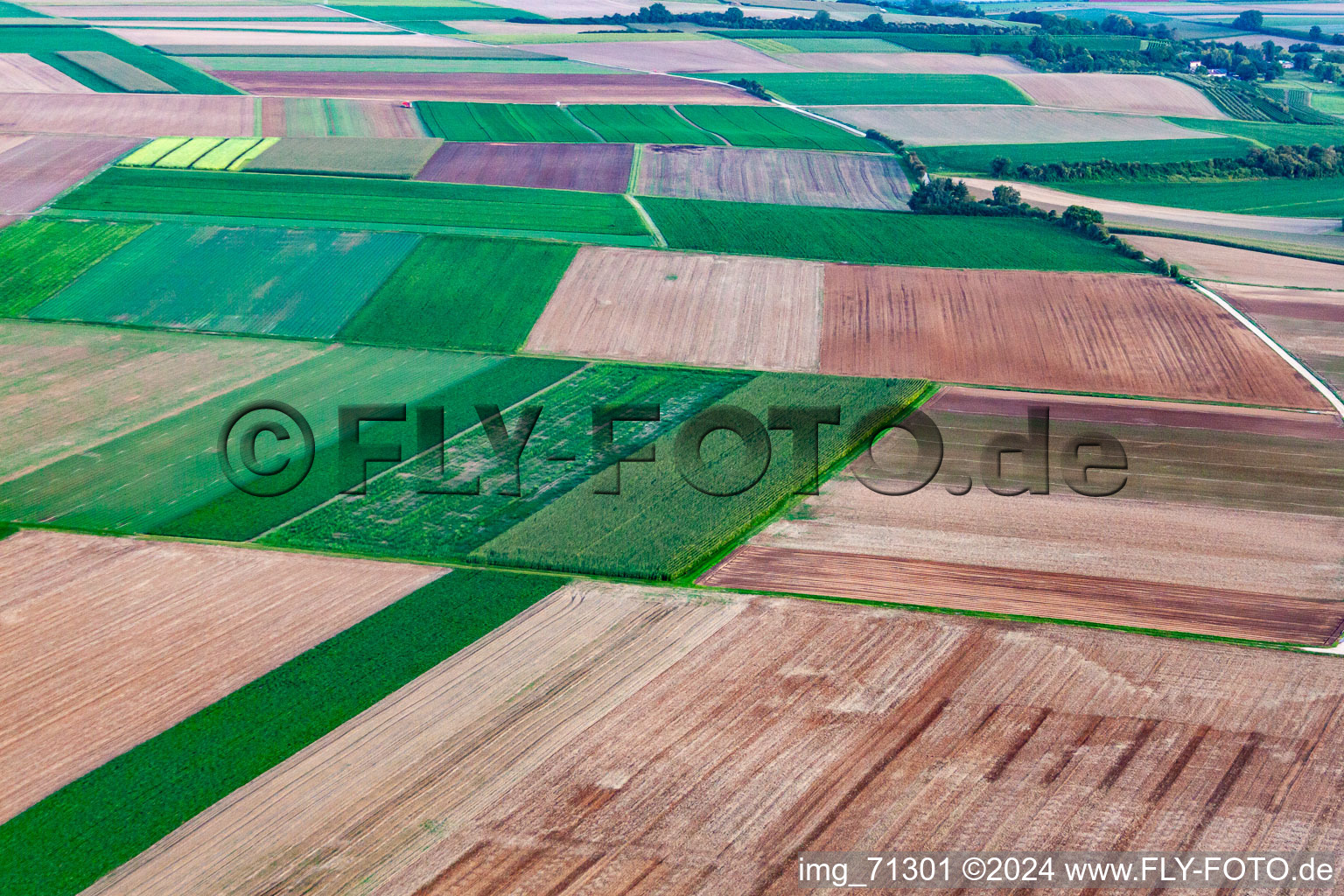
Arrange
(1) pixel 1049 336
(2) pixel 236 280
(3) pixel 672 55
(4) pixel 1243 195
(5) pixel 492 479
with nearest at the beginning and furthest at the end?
(5) pixel 492 479 < (1) pixel 1049 336 < (2) pixel 236 280 < (4) pixel 1243 195 < (3) pixel 672 55

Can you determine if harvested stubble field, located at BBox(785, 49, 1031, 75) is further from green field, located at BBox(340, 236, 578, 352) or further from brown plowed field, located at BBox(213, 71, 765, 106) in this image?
green field, located at BBox(340, 236, 578, 352)

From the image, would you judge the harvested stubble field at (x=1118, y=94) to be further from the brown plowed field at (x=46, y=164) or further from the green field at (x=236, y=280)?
the brown plowed field at (x=46, y=164)

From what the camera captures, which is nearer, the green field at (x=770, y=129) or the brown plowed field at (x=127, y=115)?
the brown plowed field at (x=127, y=115)

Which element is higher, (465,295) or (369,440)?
(465,295)

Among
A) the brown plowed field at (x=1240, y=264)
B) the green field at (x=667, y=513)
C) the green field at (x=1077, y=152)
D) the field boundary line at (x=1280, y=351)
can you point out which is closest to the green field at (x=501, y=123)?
the green field at (x=1077, y=152)

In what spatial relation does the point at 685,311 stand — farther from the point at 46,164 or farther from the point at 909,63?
the point at 909,63

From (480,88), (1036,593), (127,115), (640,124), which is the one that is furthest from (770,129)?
(1036,593)
